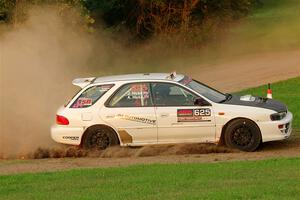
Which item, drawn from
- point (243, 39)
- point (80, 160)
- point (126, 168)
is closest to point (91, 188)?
point (126, 168)

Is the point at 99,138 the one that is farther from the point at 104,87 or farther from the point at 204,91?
the point at 204,91

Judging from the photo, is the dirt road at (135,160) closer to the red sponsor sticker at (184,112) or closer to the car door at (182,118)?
the car door at (182,118)

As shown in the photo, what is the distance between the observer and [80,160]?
13242 mm

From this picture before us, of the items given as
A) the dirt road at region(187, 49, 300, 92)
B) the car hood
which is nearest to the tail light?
the car hood

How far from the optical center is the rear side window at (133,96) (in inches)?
541

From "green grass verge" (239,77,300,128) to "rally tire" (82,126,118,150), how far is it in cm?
560

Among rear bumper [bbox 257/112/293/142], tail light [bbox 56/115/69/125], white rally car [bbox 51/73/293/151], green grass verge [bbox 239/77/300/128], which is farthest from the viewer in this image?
green grass verge [bbox 239/77/300/128]

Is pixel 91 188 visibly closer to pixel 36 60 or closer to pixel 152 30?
pixel 36 60

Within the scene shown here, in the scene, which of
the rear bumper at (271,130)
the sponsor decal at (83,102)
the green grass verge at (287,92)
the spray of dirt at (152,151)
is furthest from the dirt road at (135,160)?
the green grass verge at (287,92)

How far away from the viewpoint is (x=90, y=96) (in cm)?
1408

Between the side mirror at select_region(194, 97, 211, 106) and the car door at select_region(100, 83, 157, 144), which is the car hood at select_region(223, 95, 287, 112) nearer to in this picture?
the side mirror at select_region(194, 97, 211, 106)

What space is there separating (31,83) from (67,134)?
3.61m

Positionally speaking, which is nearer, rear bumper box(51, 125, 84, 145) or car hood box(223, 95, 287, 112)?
car hood box(223, 95, 287, 112)

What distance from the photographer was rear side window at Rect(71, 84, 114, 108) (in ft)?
45.9
